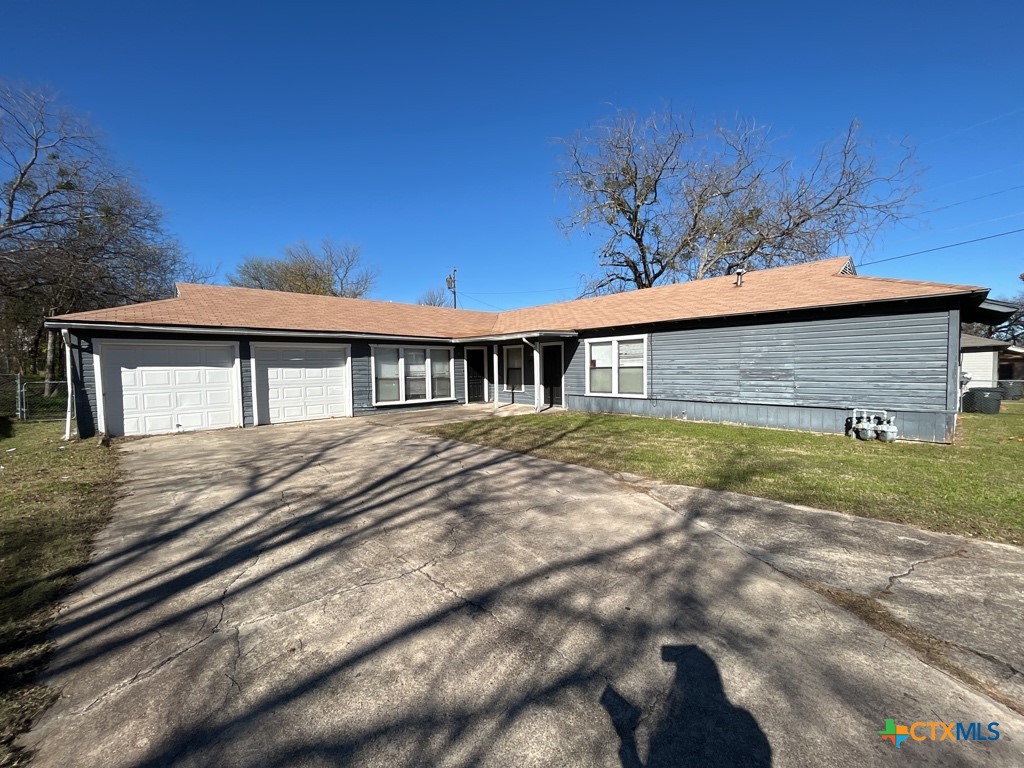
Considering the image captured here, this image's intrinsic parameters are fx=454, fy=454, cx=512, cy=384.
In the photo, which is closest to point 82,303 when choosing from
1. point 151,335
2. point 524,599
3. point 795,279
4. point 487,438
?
point 151,335

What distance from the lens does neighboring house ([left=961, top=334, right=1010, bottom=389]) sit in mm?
21500

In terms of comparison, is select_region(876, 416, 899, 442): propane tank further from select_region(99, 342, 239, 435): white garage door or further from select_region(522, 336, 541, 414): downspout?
select_region(99, 342, 239, 435): white garage door

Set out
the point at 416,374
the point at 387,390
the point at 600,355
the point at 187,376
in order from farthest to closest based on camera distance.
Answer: the point at 416,374 < the point at 387,390 < the point at 600,355 < the point at 187,376

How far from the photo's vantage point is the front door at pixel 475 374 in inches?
660

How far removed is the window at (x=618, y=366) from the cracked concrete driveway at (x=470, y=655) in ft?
28.5

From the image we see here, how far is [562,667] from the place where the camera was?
95.6 inches

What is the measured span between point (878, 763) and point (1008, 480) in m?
6.42

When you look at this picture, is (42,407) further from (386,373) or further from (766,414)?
(766,414)

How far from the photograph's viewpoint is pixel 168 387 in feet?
36.0

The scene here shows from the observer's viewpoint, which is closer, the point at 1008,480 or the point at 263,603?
the point at 263,603

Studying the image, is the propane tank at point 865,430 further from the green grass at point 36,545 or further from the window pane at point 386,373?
the window pane at point 386,373

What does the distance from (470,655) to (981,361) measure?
31.1m

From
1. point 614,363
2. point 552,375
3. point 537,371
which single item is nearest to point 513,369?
point 552,375

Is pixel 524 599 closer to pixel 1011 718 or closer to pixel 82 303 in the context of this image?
pixel 1011 718
